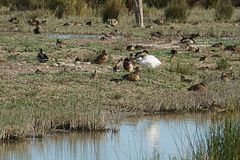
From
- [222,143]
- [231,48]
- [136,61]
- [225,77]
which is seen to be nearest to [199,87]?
[225,77]

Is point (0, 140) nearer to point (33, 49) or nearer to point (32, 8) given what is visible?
point (33, 49)

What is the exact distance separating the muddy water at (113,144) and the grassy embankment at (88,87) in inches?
11.9

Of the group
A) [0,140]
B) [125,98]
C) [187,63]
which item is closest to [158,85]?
[125,98]

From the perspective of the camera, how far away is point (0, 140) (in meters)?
12.5

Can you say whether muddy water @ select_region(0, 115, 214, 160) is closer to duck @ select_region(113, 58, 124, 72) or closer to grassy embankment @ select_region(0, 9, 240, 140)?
grassy embankment @ select_region(0, 9, 240, 140)

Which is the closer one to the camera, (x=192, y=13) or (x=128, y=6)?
(x=192, y=13)

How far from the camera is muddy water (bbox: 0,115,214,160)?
1204 cm

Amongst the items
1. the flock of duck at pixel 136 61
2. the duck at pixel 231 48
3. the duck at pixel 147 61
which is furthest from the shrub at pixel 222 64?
the duck at pixel 231 48

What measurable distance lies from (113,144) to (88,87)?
4787 mm

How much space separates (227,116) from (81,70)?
34.8 ft

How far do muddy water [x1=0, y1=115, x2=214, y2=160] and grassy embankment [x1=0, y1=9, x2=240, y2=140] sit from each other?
0.30m

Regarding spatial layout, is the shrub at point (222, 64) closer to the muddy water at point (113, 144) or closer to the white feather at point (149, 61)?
the white feather at point (149, 61)

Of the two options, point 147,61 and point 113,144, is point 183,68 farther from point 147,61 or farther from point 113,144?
point 113,144

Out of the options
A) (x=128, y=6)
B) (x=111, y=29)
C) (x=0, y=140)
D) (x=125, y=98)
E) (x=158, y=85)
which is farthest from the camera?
(x=128, y=6)
